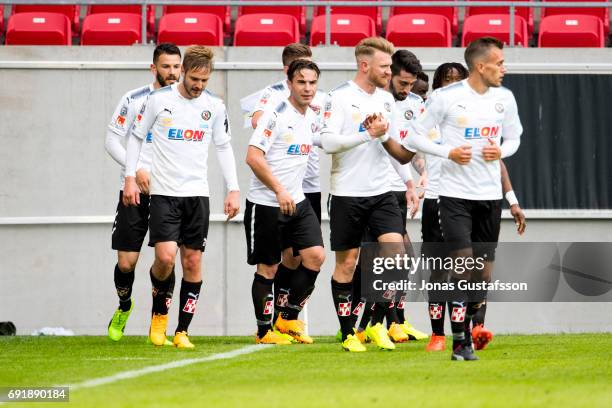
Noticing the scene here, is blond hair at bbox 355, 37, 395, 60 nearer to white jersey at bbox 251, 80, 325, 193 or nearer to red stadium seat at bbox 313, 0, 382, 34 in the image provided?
white jersey at bbox 251, 80, 325, 193

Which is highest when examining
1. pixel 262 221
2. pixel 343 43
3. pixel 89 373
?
pixel 343 43

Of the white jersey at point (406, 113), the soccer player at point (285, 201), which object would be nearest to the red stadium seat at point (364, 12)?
the white jersey at point (406, 113)

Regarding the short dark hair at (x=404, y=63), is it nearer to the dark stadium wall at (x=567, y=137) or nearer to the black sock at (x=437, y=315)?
the black sock at (x=437, y=315)

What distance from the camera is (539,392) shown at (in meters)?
5.82

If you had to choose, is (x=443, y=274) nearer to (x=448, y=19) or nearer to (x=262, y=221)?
(x=262, y=221)

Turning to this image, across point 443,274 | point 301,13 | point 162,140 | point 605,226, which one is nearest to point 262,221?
point 162,140

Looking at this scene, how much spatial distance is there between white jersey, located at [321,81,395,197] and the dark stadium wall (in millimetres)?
5010

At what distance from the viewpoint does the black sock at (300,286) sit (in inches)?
385

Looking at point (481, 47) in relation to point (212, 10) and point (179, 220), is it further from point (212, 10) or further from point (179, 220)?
point (212, 10)

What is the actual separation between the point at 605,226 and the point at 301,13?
4.41 meters

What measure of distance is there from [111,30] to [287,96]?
4.99 meters

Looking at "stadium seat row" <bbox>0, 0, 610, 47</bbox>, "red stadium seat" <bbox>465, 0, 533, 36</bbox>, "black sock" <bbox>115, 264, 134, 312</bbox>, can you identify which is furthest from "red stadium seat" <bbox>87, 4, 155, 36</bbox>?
"black sock" <bbox>115, 264, 134, 312</bbox>

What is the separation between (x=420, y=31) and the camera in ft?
47.5

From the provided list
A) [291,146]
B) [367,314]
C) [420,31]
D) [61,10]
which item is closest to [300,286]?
[367,314]
